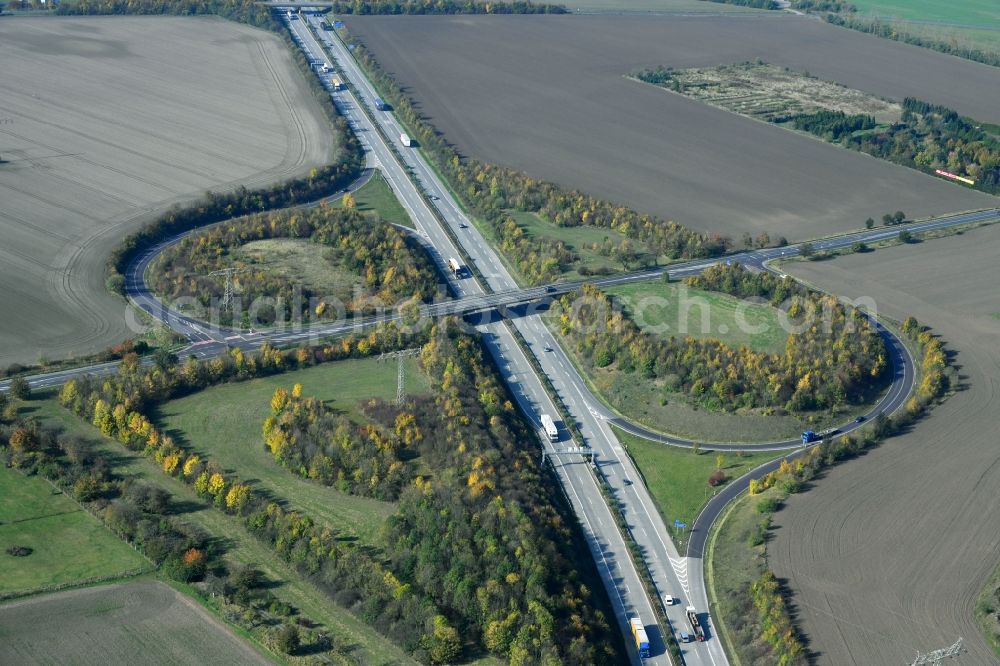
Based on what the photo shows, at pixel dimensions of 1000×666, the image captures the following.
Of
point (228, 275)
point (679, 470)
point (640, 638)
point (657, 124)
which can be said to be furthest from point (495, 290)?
point (657, 124)

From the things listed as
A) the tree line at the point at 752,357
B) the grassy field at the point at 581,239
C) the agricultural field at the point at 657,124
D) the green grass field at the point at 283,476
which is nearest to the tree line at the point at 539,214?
the grassy field at the point at 581,239

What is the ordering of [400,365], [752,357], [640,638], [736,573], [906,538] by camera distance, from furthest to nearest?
[752,357] → [400,365] → [906,538] → [736,573] → [640,638]

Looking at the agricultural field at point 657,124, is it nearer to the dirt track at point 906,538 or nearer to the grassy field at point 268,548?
the dirt track at point 906,538

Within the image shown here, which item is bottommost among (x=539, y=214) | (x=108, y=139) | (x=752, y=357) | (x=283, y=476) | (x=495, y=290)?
(x=283, y=476)

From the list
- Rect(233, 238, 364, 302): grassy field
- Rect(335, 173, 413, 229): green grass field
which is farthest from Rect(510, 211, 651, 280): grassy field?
Rect(233, 238, 364, 302): grassy field

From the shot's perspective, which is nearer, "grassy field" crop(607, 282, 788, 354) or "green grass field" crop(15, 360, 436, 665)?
"green grass field" crop(15, 360, 436, 665)

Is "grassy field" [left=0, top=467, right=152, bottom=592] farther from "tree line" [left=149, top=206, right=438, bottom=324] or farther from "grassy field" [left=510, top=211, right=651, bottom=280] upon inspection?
"grassy field" [left=510, top=211, right=651, bottom=280]

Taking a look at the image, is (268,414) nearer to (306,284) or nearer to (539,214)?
(306,284)

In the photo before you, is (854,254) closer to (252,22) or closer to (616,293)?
(616,293)
